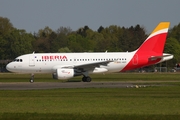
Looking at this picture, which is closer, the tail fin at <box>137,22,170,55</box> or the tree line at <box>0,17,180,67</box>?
the tail fin at <box>137,22,170,55</box>

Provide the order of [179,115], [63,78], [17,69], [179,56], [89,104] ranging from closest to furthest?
[179,115], [89,104], [63,78], [17,69], [179,56]

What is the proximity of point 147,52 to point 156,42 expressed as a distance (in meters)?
1.50

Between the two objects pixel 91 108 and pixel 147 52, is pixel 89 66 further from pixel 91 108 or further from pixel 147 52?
pixel 91 108

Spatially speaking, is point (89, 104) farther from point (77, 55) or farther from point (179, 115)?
point (77, 55)

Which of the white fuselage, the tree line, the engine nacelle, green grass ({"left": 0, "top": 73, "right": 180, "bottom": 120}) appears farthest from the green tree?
green grass ({"left": 0, "top": 73, "right": 180, "bottom": 120})

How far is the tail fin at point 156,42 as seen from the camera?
52.1 metres

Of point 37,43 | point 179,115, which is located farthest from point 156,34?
point 37,43

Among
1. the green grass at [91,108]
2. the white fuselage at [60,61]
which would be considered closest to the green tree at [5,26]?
the white fuselage at [60,61]

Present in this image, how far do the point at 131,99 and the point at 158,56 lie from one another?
81.4 feet

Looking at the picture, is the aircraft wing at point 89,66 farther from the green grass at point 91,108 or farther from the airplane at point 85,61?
the green grass at point 91,108

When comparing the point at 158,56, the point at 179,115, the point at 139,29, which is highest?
the point at 139,29

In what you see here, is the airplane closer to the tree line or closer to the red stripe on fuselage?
the red stripe on fuselage

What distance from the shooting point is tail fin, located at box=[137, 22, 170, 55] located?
171 ft

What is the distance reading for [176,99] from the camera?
27.0 m
